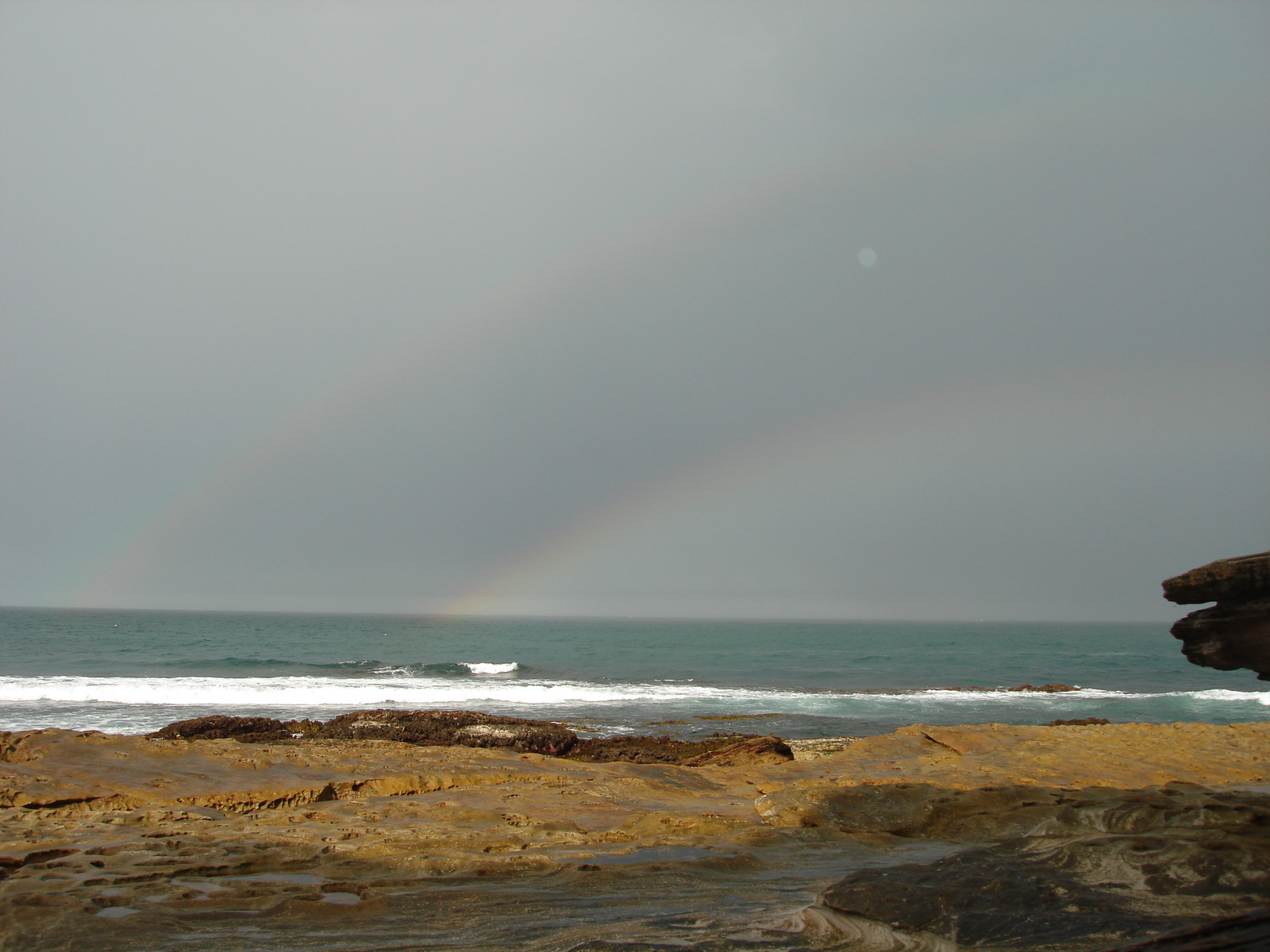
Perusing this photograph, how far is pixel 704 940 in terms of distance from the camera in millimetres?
5250

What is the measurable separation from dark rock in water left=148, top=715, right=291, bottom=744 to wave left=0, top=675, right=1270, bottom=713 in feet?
54.4

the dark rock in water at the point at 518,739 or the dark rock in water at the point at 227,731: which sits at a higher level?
the dark rock in water at the point at 227,731

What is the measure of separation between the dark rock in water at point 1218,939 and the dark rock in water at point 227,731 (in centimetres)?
1595

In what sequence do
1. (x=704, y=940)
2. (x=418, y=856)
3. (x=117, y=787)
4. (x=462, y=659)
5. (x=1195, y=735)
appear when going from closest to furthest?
1. (x=704, y=940)
2. (x=418, y=856)
3. (x=117, y=787)
4. (x=1195, y=735)
5. (x=462, y=659)

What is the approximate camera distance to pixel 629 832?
8719 mm

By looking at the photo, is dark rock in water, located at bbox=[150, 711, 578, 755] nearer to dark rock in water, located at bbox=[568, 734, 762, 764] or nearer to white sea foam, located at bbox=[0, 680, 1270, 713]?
dark rock in water, located at bbox=[568, 734, 762, 764]

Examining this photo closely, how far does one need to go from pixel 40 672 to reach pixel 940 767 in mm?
55490

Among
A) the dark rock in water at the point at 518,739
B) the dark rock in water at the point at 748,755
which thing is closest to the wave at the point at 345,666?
the dark rock in water at the point at 518,739

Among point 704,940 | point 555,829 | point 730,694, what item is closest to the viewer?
point 704,940

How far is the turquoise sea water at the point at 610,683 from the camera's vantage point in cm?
2898

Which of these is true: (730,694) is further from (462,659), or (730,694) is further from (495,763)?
(462,659)

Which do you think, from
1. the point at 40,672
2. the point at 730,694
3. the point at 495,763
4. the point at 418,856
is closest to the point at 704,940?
the point at 418,856

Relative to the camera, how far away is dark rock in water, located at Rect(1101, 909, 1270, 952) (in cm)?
398

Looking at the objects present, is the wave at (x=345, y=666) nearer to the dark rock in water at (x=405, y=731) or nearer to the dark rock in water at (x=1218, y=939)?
the dark rock in water at (x=405, y=731)
